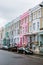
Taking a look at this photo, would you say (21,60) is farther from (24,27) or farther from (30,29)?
(24,27)

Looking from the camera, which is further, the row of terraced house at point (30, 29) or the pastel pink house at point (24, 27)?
the pastel pink house at point (24, 27)

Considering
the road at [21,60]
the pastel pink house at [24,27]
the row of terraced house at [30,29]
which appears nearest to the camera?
the road at [21,60]

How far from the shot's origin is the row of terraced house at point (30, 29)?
57.9 meters

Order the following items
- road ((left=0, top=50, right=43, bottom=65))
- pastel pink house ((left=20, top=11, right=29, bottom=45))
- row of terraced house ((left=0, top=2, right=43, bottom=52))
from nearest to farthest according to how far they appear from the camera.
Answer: road ((left=0, top=50, right=43, bottom=65))
row of terraced house ((left=0, top=2, right=43, bottom=52))
pastel pink house ((left=20, top=11, right=29, bottom=45))

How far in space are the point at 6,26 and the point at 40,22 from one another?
4147 centimetres

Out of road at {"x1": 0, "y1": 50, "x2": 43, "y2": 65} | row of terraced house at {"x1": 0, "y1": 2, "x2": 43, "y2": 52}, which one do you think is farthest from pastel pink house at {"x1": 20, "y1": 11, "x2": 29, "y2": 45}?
road at {"x1": 0, "y1": 50, "x2": 43, "y2": 65}

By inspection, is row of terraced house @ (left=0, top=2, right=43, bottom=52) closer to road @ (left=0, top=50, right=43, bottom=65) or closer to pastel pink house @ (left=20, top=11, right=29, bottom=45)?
pastel pink house @ (left=20, top=11, right=29, bottom=45)

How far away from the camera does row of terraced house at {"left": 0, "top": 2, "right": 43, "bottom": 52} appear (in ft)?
190

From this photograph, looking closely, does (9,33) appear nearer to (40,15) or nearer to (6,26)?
(6,26)

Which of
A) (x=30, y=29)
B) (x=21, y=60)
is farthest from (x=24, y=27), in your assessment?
(x=21, y=60)

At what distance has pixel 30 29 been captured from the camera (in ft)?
214

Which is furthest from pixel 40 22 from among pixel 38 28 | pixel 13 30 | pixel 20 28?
pixel 13 30

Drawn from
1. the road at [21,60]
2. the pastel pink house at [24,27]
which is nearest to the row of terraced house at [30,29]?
the pastel pink house at [24,27]

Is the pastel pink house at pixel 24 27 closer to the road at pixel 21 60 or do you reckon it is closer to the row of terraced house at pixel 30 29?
the row of terraced house at pixel 30 29
